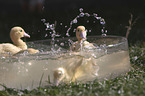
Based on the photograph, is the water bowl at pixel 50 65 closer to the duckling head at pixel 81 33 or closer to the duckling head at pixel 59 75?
the duckling head at pixel 59 75

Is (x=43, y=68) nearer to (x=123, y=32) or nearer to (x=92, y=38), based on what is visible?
(x=92, y=38)

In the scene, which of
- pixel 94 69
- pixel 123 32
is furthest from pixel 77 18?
pixel 94 69

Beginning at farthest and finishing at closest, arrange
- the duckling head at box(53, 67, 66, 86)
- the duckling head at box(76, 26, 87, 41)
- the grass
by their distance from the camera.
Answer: the duckling head at box(76, 26, 87, 41), the duckling head at box(53, 67, 66, 86), the grass

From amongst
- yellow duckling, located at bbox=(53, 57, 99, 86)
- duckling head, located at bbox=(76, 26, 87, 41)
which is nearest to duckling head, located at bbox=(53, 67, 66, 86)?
yellow duckling, located at bbox=(53, 57, 99, 86)

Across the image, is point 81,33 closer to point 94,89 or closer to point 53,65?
point 53,65

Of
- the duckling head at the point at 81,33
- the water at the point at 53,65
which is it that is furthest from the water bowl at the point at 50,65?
the duckling head at the point at 81,33

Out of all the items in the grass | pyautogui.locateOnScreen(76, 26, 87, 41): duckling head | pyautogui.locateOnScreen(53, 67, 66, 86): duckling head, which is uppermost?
pyautogui.locateOnScreen(76, 26, 87, 41): duckling head

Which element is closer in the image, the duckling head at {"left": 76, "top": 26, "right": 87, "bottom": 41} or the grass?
the grass

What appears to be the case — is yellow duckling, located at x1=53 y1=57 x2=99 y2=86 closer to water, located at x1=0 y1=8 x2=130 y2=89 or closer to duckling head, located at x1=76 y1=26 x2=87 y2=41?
water, located at x1=0 y1=8 x2=130 y2=89
